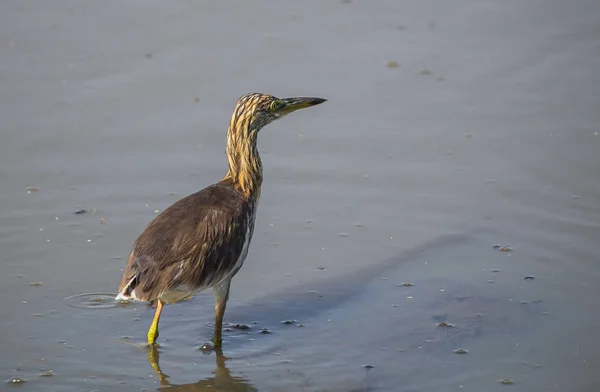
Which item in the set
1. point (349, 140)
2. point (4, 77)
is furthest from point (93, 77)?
point (349, 140)

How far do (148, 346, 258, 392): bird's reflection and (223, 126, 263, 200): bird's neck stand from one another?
1407 mm

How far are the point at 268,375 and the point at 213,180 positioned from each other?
292 cm

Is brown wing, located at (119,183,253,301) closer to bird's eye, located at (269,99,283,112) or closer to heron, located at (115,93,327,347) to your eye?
heron, located at (115,93,327,347)

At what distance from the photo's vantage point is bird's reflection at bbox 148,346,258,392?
7469 mm

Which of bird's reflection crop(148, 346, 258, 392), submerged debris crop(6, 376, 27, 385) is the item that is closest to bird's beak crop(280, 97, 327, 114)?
bird's reflection crop(148, 346, 258, 392)

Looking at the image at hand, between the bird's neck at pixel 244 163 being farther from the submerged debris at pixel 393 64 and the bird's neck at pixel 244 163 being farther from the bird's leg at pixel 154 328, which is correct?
the submerged debris at pixel 393 64

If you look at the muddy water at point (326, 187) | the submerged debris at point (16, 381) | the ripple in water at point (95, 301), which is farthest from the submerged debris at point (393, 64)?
the submerged debris at point (16, 381)

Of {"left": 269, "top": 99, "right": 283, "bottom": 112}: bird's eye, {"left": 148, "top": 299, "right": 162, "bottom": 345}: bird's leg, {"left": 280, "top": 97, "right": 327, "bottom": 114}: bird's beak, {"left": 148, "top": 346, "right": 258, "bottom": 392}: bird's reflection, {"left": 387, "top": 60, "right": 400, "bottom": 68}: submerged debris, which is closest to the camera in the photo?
{"left": 148, "top": 346, "right": 258, "bottom": 392}: bird's reflection

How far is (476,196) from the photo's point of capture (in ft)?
32.8

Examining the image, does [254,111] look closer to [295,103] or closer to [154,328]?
[295,103]

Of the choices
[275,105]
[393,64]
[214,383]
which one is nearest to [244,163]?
[275,105]

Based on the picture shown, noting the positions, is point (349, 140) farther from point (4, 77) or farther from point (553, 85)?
point (4, 77)

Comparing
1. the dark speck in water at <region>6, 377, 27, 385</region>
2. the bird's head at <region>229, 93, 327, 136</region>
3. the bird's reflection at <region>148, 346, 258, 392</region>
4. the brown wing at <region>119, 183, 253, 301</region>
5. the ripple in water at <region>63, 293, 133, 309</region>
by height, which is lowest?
the bird's reflection at <region>148, 346, 258, 392</region>

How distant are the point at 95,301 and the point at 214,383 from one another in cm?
138
